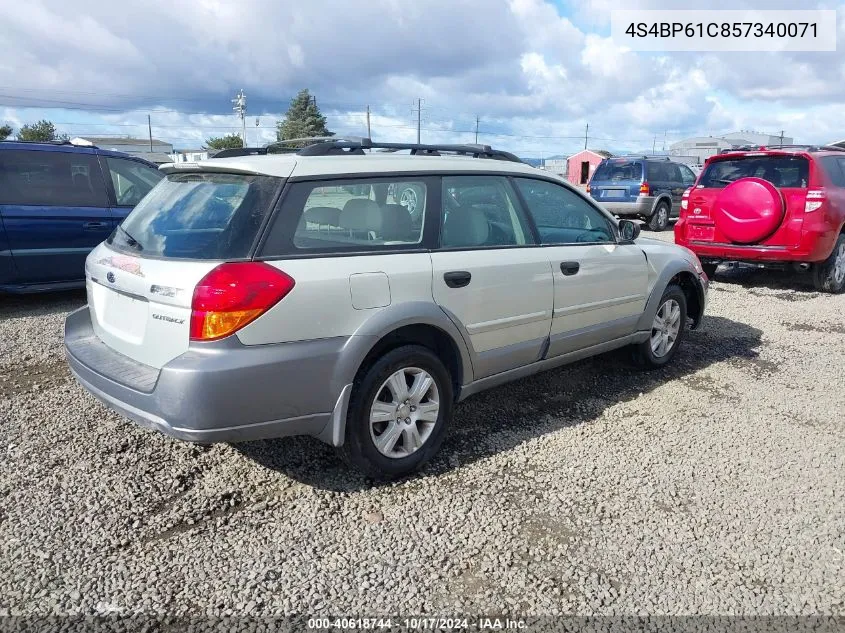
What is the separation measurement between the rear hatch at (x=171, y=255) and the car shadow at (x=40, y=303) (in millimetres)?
3883

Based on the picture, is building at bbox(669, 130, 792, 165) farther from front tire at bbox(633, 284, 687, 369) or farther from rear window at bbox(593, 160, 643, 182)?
front tire at bbox(633, 284, 687, 369)

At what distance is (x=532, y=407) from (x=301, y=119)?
243 feet

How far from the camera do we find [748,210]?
7617 mm

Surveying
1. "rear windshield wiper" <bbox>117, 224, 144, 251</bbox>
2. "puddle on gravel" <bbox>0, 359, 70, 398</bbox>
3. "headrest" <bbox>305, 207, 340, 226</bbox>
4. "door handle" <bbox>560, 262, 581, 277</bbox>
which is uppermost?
"headrest" <bbox>305, 207, 340, 226</bbox>

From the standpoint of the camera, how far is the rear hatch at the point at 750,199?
24.4ft

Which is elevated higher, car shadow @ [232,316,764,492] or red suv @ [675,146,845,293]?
red suv @ [675,146,845,293]

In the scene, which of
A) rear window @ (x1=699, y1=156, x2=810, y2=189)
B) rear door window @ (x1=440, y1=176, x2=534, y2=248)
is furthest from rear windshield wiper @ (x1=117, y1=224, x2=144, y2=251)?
rear window @ (x1=699, y1=156, x2=810, y2=189)

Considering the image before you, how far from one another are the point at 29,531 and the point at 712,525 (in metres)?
3.11

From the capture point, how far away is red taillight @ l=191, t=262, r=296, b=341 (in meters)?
2.65

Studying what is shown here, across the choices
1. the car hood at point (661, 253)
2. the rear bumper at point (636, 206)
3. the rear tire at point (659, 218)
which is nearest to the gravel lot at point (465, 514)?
the car hood at point (661, 253)

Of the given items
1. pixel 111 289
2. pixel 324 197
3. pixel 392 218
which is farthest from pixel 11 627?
pixel 392 218

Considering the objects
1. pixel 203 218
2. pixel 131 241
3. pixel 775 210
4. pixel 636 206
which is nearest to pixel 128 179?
pixel 131 241

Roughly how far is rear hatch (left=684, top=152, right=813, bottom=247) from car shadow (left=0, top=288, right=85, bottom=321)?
7604 millimetres

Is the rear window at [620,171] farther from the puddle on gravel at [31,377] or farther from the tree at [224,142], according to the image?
the tree at [224,142]
